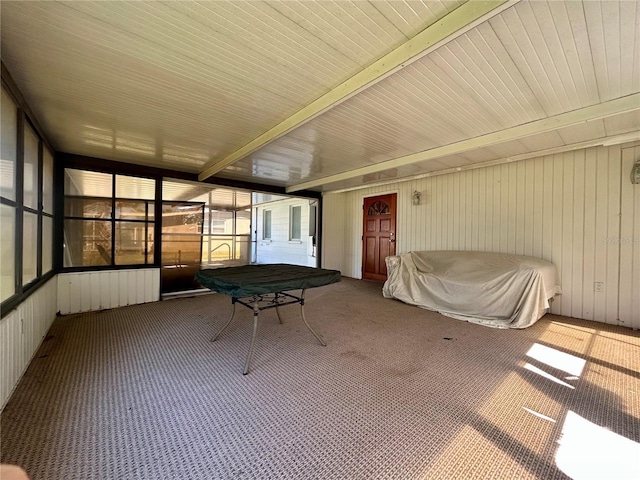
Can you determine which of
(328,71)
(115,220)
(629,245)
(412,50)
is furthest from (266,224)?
(629,245)

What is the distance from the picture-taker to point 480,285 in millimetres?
3756

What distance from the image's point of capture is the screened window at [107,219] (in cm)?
414

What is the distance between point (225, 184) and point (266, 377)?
4313mm

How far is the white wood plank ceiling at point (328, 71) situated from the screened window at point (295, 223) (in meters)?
4.47

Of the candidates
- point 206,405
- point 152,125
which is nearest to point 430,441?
point 206,405

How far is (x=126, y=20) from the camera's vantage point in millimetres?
1577

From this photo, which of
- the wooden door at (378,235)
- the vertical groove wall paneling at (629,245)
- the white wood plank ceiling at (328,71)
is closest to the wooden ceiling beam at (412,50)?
the white wood plank ceiling at (328,71)

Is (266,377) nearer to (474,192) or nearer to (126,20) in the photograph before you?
(126,20)

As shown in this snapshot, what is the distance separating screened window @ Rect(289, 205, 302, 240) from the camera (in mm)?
8070

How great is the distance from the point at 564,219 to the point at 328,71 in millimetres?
4102

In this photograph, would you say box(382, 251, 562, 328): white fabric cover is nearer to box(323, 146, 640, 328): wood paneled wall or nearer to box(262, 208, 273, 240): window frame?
box(323, 146, 640, 328): wood paneled wall

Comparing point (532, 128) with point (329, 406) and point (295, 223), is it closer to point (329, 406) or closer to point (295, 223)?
point (329, 406)

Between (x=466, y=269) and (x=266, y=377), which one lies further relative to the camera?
(x=466, y=269)

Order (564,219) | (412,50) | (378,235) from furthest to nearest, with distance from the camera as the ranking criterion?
1. (378,235)
2. (564,219)
3. (412,50)
